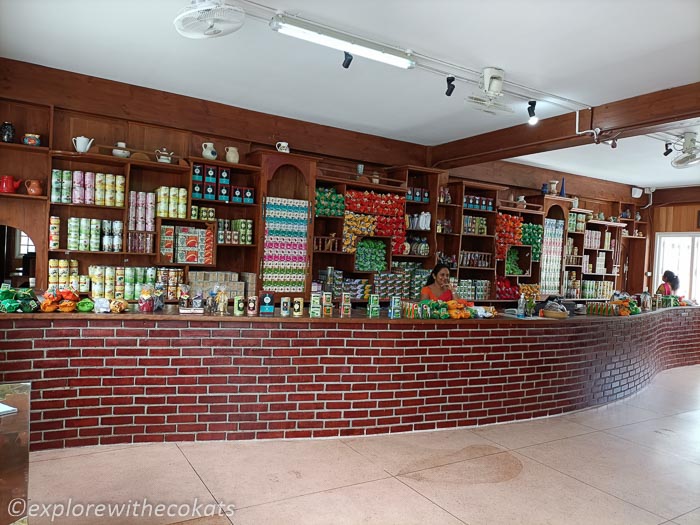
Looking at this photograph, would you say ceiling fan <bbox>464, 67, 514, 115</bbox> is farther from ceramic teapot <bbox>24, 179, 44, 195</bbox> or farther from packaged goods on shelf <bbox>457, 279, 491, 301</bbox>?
ceramic teapot <bbox>24, 179, 44, 195</bbox>

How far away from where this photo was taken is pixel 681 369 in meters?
7.90

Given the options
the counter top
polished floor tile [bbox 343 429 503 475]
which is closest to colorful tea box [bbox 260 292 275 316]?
the counter top

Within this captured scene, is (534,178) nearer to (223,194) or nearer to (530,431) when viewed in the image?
(530,431)

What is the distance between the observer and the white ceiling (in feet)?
11.6

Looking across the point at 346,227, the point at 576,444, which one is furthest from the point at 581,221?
the point at 576,444

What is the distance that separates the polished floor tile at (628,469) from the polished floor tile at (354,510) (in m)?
1.30

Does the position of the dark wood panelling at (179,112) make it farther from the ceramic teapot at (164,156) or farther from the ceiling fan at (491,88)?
the ceiling fan at (491,88)

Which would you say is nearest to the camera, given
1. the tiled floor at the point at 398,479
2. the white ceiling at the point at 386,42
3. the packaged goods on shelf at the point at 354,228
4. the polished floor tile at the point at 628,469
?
the tiled floor at the point at 398,479

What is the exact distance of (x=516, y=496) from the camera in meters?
3.24

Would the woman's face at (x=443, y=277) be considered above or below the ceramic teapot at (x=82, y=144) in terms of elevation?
below

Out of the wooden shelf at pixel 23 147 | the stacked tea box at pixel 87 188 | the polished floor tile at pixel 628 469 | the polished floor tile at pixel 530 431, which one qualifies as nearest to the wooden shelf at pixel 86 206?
the stacked tea box at pixel 87 188

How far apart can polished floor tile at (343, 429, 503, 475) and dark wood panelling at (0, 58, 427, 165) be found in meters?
3.87

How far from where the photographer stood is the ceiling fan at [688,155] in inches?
223

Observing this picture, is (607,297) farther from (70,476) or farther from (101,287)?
(70,476)
